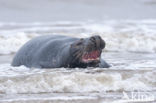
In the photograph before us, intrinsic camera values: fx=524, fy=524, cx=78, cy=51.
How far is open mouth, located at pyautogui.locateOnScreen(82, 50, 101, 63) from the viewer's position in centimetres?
648

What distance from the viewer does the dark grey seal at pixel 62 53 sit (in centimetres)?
644

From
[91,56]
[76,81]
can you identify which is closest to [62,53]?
[91,56]

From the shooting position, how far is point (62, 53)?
6.94 m

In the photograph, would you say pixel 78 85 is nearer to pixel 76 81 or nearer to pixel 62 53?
pixel 76 81

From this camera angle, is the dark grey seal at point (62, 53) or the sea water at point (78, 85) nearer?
the sea water at point (78, 85)

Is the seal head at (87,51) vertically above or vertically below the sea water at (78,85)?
above

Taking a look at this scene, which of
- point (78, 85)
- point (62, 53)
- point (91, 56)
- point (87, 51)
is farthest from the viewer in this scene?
point (62, 53)

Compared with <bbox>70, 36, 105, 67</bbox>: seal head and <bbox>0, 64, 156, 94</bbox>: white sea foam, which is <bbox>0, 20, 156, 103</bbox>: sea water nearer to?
<bbox>0, 64, 156, 94</bbox>: white sea foam

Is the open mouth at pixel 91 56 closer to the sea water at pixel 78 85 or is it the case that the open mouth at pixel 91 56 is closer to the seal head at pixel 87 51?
the seal head at pixel 87 51

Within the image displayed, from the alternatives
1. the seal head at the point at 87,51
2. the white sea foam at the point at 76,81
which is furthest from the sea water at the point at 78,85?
the seal head at the point at 87,51

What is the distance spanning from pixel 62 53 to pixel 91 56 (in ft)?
1.73

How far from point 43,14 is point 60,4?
11.5ft

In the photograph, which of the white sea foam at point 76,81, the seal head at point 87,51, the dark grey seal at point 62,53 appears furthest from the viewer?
the dark grey seal at point 62,53

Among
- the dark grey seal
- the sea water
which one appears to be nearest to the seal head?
the dark grey seal
